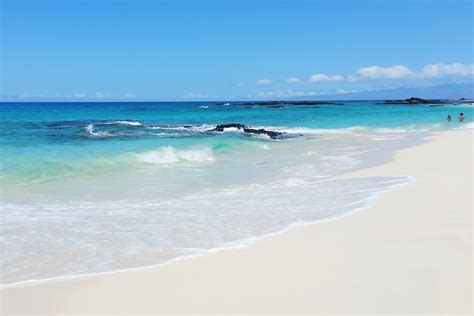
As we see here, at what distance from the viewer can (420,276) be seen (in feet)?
15.3

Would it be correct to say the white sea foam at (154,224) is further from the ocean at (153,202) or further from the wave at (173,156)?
the wave at (173,156)

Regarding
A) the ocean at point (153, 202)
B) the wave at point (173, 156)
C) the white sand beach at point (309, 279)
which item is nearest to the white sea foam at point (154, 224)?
the ocean at point (153, 202)

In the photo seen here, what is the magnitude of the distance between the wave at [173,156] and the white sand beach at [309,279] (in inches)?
387

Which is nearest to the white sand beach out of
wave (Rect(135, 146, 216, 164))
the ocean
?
the ocean

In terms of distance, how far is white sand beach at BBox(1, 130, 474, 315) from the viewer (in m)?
4.15

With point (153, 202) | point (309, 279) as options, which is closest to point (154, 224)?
point (153, 202)

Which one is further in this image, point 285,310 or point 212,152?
point 212,152

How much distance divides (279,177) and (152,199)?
373 cm

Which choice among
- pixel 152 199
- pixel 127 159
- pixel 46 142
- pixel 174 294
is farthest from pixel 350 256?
pixel 46 142

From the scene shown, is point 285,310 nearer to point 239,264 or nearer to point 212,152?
point 239,264

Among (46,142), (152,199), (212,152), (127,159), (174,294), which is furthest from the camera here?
(46,142)

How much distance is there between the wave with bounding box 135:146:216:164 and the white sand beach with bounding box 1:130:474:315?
32.2 feet

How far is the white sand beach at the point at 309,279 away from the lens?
A: 415 centimetres

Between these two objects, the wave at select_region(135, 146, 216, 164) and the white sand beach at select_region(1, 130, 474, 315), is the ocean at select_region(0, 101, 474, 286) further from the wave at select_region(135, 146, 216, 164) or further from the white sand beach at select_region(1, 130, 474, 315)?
the white sand beach at select_region(1, 130, 474, 315)
